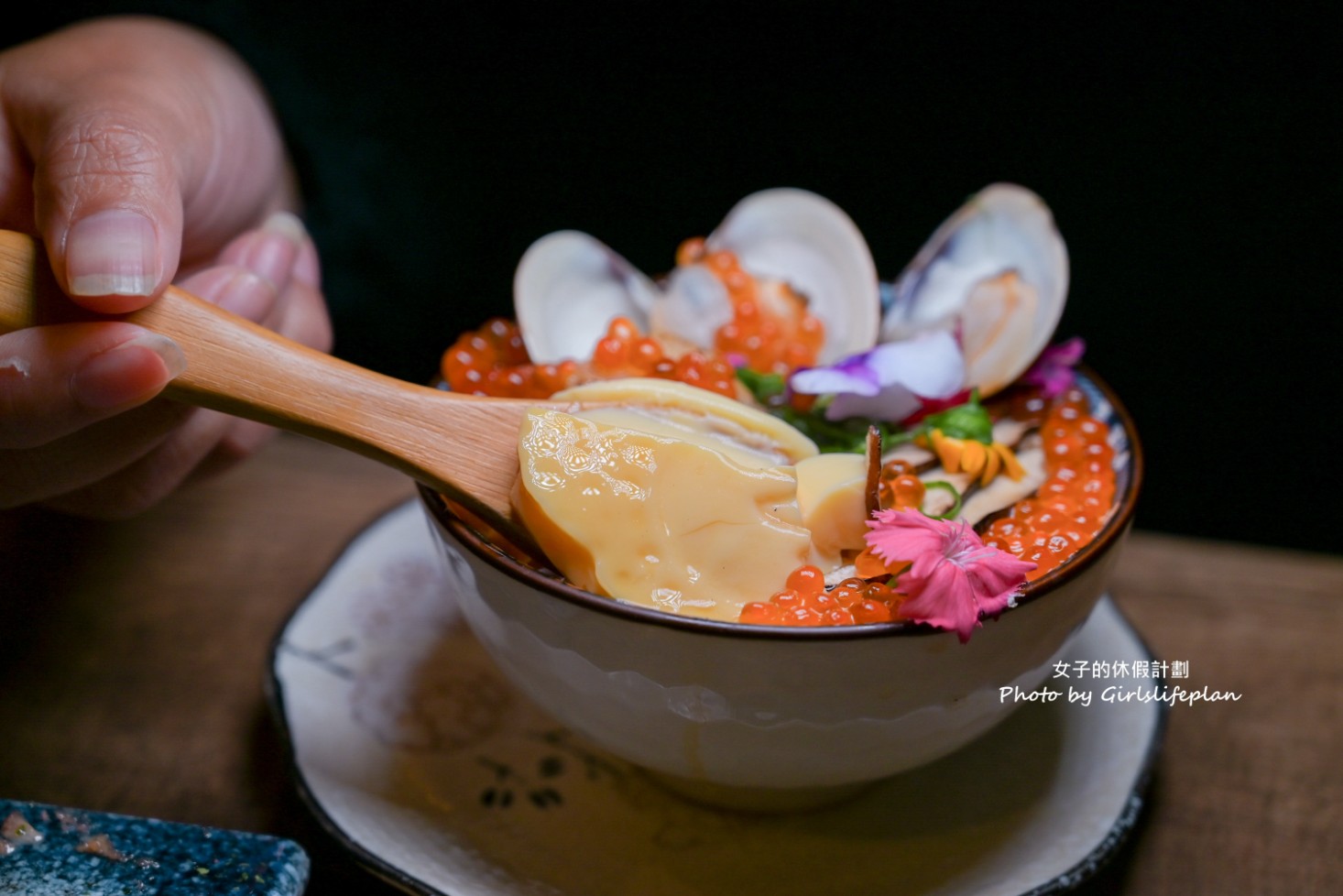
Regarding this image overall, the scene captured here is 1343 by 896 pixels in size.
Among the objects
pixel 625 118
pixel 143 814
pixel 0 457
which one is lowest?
pixel 143 814

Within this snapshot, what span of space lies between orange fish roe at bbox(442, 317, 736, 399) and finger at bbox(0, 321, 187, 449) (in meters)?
0.27

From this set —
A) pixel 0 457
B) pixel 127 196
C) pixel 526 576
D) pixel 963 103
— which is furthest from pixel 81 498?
pixel 963 103

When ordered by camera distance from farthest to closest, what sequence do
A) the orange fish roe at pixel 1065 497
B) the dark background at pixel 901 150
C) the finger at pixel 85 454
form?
the dark background at pixel 901 150 < the finger at pixel 85 454 < the orange fish roe at pixel 1065 497

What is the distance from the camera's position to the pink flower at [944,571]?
21.1 inches

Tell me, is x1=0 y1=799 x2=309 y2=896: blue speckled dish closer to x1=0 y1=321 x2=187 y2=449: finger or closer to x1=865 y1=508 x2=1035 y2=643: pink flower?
x1=0 y1=321 x2=187 y2=449: finger

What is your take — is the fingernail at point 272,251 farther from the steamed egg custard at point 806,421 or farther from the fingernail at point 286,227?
the steamed egg custard at point 806,421

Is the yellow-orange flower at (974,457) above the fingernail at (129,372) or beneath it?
beneath

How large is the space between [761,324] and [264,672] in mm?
553

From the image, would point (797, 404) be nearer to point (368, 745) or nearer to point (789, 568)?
point (789, 568)

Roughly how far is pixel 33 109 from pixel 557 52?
0.65m

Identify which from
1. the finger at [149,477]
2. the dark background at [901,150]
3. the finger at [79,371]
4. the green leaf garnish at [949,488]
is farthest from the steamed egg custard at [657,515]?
the dark background at [901,150]

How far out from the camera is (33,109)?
76cm

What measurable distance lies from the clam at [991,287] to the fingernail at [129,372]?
617 mm

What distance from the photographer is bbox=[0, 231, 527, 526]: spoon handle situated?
1.95 feet
